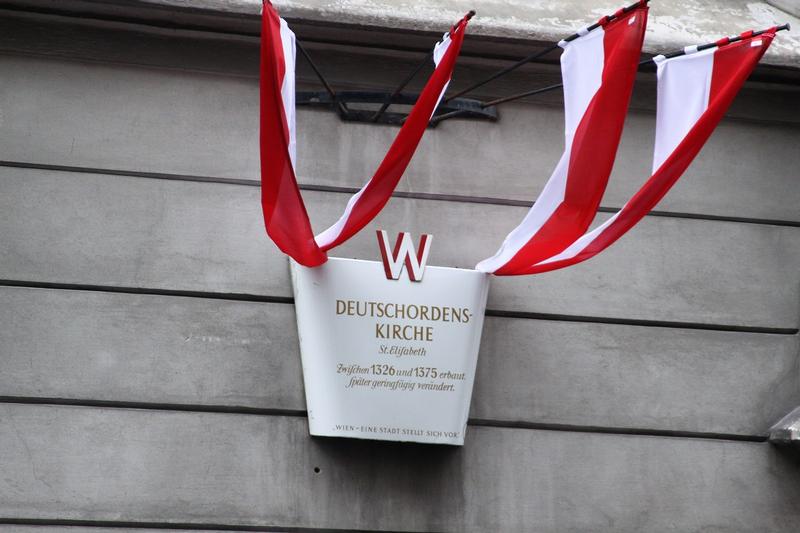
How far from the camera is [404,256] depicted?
6711mm

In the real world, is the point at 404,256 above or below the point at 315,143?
below

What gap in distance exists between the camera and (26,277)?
6.71 meters

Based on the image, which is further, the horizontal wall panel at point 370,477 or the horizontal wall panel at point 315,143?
the horizontal wall panel at point 315,143

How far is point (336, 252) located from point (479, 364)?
44.2 inches

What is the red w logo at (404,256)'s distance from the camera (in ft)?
21.9

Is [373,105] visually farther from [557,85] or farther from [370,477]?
[370,477]

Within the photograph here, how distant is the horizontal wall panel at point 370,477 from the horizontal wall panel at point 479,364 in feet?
0.42

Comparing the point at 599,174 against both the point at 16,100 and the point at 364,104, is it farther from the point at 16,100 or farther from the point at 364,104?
the point at 16,100

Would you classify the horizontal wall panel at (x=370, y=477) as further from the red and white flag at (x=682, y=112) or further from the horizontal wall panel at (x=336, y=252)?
the red and white flag at (x=682, y=112)

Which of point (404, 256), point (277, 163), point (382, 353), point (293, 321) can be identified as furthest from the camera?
point (293, 321)

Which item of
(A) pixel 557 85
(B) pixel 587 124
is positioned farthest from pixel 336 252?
(B) pixel 587 124

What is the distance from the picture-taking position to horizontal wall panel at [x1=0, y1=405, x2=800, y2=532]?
6.43m

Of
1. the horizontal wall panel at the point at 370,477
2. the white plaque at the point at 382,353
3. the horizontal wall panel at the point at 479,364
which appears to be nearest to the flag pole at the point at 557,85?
the white plaque at the point at 382,353

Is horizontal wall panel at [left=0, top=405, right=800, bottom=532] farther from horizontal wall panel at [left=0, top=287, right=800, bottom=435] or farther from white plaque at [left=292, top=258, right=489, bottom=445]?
white plaque at [left=292, top=258, right=489, bottom=445]
